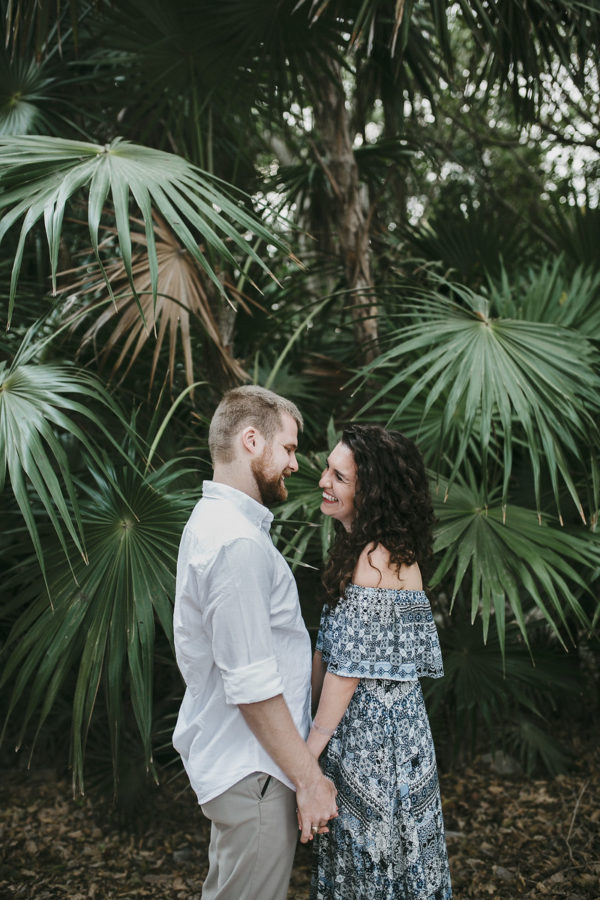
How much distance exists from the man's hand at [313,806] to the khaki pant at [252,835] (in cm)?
6

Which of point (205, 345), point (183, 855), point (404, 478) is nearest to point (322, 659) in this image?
point (404, 478)

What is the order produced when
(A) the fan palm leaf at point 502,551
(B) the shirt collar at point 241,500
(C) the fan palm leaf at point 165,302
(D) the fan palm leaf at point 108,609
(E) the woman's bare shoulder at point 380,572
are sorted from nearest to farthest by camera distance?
(B) the shirt collar at point 241,500 → (E) the woman's bare shoulder at point 380,572 → (D) the fan palm leaf at point 108,609 → (A) the fan palm leaf at point 502,551 → (C) the fan palm leaf at point 165,302

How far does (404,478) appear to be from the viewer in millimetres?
1906

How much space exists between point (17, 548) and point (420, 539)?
1.36 meters

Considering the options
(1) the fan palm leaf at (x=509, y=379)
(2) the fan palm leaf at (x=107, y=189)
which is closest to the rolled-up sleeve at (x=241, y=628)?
(2) the fan palm leaf at (x=107, y=189)

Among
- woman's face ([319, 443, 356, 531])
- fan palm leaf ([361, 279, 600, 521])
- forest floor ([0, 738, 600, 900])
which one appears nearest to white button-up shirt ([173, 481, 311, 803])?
woman's face ([319, 443, 356, 531])

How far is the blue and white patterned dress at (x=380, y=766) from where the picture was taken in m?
1.77

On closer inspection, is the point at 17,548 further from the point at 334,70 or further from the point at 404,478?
the point at 334,70

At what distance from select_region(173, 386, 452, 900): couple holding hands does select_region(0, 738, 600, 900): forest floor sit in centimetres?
141

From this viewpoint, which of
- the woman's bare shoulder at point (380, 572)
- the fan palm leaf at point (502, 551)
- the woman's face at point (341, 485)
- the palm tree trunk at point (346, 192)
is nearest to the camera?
the woman's bare shoulder at point (380, 572)

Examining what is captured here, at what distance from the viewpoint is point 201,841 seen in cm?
340

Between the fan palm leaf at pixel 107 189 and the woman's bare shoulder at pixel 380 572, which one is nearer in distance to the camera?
the woman's bare shoulder at pixel 380 572

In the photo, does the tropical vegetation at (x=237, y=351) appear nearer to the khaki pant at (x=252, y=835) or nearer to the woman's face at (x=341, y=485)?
the woman's face at (x=341, y=485)

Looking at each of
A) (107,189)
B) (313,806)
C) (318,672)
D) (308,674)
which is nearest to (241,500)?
(308,674)
